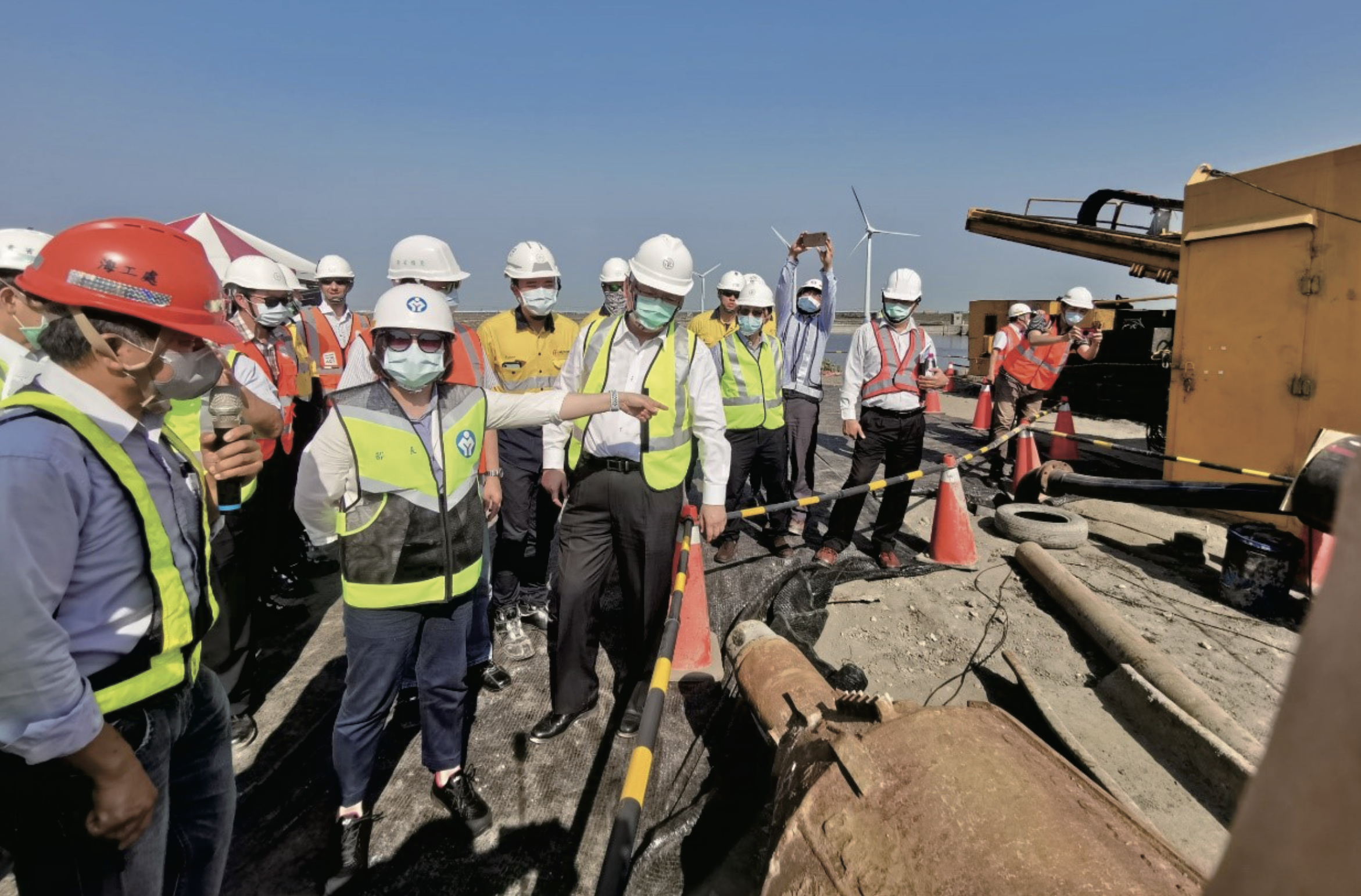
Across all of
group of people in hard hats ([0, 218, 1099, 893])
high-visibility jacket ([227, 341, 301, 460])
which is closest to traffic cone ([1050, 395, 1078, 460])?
group of people in hard hats ([0, 218, 1099, 893])

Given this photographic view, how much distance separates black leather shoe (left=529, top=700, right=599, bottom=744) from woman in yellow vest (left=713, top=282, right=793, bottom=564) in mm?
2504

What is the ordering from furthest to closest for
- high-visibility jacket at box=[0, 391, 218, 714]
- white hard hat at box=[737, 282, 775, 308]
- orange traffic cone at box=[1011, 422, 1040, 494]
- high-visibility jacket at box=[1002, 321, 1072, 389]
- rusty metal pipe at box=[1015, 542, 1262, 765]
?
1. high-visibility jacket at box=[1002, 321, 1072, 389]
2. orange traffic cone at box=[1011, 422, 1040, 494]
3. white hard hat at box=[737, 282, 775, 308]
4. rusty metal pipe at box=[1015, 542, 1262, 765]
5. high-visibility jacket at box=[0, 391, 218, 714]

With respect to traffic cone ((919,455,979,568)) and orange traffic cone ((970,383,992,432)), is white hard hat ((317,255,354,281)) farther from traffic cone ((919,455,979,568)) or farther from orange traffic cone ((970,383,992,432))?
orange traffic cone ((970,383,992,432))

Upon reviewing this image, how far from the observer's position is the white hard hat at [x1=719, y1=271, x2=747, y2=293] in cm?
789

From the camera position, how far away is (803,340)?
6801 mm

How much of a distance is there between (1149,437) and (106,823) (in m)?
12.2

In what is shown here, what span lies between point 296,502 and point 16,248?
271 cm

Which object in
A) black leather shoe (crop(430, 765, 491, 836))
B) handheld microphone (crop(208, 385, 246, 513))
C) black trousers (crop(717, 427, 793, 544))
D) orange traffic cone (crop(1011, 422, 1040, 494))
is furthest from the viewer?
orange traffic cone (crop(1011, 422, 1040, 494))

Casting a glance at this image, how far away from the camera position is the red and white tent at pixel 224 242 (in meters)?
10.1

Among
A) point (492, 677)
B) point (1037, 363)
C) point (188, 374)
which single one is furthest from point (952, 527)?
point (188, 374)

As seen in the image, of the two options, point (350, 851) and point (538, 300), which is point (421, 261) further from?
point (350, 851)

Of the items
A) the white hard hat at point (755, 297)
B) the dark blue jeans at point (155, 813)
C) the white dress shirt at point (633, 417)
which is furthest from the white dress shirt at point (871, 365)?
the dark blue jeans at point (155, 813)

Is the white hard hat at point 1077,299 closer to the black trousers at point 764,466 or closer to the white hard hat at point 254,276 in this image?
the black trousers at point 764,466

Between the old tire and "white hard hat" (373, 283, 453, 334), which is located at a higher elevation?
"white hard hat" (373, 283, 453, 334)
